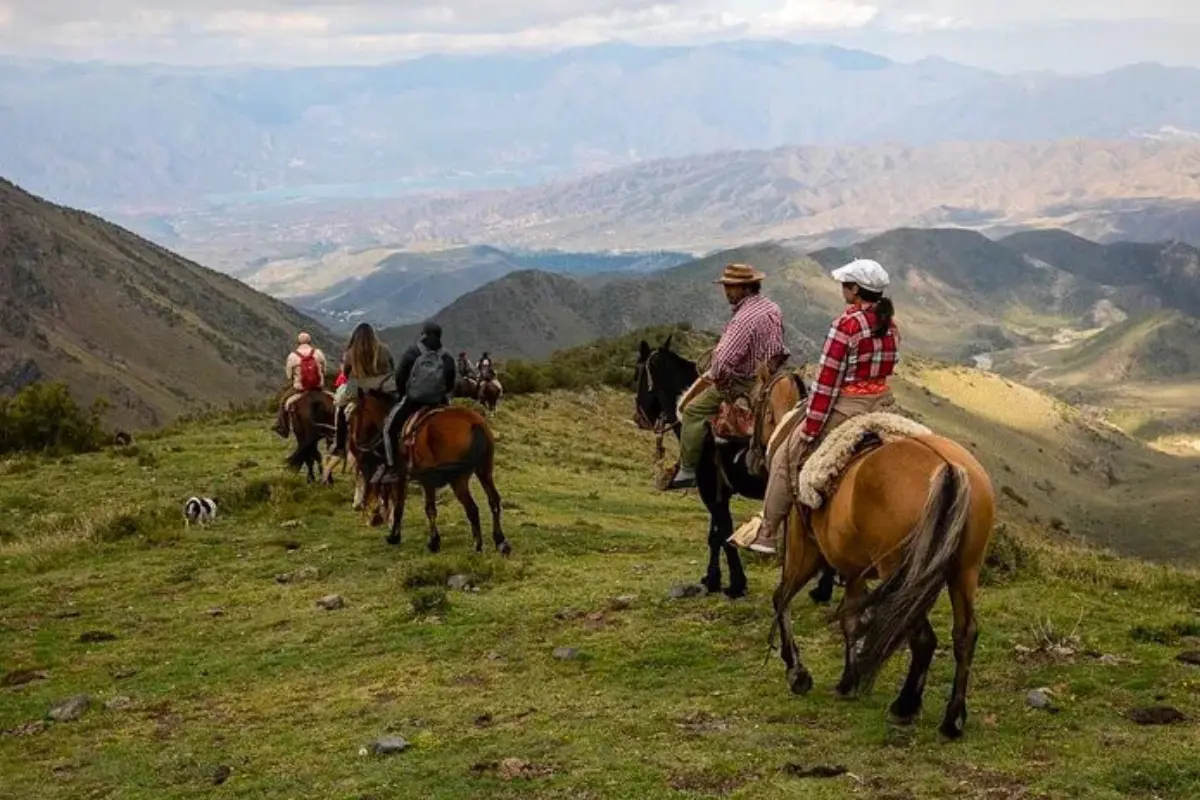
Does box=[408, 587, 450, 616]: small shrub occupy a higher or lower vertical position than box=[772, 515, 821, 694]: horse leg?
lower

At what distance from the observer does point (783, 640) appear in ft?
30.5

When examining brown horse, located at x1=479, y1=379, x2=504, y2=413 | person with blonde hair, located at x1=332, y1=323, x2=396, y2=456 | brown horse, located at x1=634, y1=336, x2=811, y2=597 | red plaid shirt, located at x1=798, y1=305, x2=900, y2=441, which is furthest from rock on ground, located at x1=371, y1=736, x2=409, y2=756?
brown horse, located at x1=479, y1=379, x2=504, y2=413

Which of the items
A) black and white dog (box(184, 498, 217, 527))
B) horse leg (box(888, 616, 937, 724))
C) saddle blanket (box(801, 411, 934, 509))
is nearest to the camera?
horse leg (box(888, 616, 937, 724))

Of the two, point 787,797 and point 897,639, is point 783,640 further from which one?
point 787,797

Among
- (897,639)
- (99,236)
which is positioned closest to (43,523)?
(897,639)

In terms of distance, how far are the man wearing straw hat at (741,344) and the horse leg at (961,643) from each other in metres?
4.18

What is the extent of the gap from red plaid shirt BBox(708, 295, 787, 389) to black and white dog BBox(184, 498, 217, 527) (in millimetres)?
10855

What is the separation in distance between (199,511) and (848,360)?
1339 cm

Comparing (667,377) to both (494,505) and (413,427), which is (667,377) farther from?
(413,427)

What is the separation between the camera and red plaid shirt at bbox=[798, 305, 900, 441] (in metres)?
9.09

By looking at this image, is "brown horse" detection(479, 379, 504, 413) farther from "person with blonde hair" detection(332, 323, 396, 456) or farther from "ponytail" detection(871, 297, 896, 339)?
"ponytail" detection(871, 297, 896, 339)

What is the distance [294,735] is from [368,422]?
887cm

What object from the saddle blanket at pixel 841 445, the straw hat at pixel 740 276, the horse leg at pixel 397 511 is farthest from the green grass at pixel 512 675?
the straw hat at pixel 740 276

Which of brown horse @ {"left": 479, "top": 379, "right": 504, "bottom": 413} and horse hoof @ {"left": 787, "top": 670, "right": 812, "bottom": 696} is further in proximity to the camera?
brown horse @ {"left": 479, "top": 379, "right": 504, "bottom": 413}
